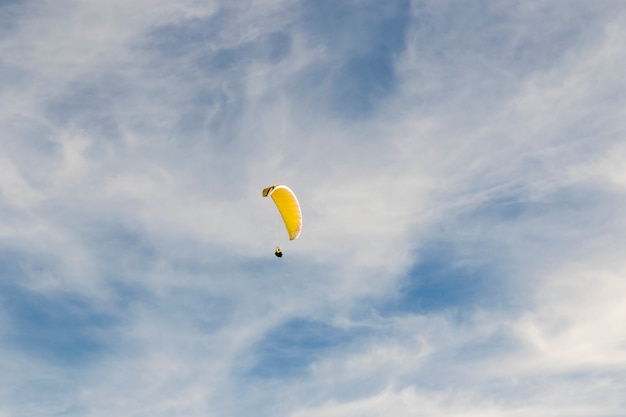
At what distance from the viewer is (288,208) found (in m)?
89.5

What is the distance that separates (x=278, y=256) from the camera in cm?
8681

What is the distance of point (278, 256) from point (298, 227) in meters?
5.93

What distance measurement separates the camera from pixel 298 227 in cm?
9081

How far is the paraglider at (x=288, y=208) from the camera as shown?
8681 cm

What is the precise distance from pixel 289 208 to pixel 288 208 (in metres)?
0.15

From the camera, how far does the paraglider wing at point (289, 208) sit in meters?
87.0

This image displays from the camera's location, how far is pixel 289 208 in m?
89.4

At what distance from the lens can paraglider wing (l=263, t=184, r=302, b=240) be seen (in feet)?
285

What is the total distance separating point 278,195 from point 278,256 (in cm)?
792

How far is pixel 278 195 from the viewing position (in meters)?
87.8

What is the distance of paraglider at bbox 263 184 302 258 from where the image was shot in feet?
285

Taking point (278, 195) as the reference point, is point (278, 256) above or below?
below
